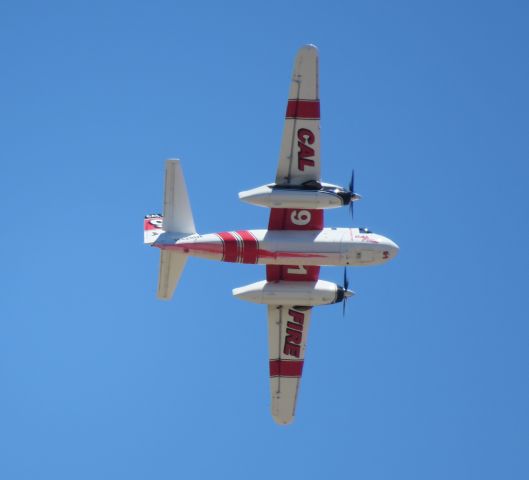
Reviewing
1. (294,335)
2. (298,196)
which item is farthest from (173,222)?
(294,335)

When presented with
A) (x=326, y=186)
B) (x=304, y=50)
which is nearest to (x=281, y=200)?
(x=326, y=186)

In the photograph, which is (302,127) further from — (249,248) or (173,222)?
(173,222)

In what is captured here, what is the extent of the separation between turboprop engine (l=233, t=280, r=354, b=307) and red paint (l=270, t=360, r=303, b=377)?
4708 mm

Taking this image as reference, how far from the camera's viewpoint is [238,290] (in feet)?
233

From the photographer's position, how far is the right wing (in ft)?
241

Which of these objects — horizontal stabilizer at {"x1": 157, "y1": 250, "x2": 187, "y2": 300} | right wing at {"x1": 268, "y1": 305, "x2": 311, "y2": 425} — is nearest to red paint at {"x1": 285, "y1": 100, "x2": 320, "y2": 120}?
horizontal stabilizer at {"x1": 157, "y1": 250, "x2": 187, "y2": 300}

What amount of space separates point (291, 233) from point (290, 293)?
3935mm

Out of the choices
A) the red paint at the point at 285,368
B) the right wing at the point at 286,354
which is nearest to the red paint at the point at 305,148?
the right wing at the point at 286,354

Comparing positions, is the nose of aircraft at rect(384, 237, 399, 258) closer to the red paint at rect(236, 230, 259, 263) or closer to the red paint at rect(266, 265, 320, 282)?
the red paint at rect(266, 265, 320, 282)

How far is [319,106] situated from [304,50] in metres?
3.30

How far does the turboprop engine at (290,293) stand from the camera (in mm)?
71000

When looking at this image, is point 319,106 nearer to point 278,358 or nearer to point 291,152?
point 291,152

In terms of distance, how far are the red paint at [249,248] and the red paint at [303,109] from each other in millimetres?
7402

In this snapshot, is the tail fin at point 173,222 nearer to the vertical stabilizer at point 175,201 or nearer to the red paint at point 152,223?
the vertical stabilizer at point 175,201
